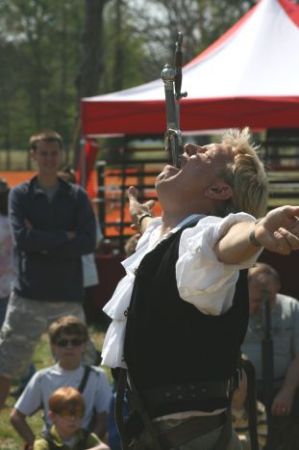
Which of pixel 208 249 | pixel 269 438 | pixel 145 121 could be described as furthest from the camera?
pixel 145 121

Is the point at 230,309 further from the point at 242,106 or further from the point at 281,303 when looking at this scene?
the point at 242,106

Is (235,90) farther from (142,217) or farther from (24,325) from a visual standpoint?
(142,217)

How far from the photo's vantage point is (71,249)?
5.94 meters

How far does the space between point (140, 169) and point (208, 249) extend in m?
7.64

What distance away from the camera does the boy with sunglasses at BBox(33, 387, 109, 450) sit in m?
5.03

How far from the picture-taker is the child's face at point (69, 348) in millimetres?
5453

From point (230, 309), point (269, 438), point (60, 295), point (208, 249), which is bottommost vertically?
point (269, 438)

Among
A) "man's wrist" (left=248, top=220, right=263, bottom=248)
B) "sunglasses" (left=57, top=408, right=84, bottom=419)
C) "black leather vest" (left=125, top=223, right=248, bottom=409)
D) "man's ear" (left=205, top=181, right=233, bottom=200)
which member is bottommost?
"sunglasses" (left=57, top=408, right=84, bottom=419)

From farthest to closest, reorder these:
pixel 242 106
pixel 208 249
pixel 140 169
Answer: pixel 140 169 → pixel 242 106 → pixel 208 249

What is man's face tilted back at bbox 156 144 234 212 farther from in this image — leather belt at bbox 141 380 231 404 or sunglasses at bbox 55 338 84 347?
sunglasses at bbox 55 338 84 347

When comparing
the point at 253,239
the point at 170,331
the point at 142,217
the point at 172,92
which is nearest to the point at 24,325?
the point at 142,217

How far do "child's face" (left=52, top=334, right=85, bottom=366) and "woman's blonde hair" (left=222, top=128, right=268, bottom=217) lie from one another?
2.63 m

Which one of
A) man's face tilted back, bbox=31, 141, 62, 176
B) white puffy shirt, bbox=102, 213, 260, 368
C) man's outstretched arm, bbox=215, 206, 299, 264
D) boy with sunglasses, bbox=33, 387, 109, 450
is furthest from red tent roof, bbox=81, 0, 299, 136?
man's outstretched arm, bbox=215, 206, 299, 264

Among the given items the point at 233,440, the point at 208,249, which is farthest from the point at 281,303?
the point at 208,249
